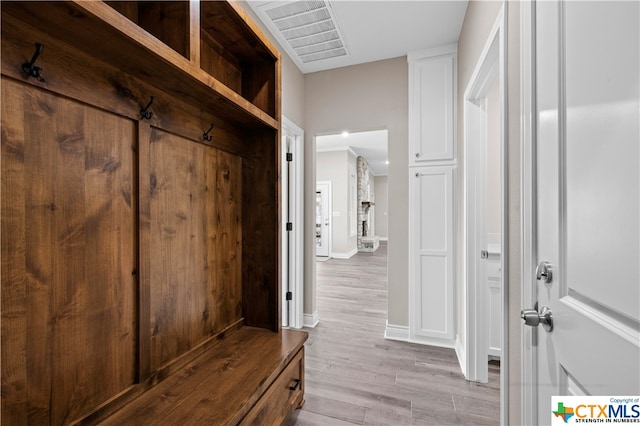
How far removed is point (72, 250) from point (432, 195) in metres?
2.55

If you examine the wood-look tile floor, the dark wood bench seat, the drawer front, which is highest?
the dark wood bench seat

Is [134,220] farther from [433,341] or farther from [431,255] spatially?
[433,341]

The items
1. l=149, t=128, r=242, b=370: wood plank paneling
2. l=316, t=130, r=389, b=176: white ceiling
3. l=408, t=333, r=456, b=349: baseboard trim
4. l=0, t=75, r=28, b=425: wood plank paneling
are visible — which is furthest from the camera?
l=316, t=130, r=389, b=176: white ceiling

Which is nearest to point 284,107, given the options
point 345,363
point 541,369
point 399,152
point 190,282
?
point 399,152

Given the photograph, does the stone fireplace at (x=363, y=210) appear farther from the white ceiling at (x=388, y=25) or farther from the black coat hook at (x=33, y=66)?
the black coat hook at (x=33, y=66)

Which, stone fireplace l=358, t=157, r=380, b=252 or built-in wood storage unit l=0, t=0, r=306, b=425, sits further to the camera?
stone fireplace l=358, t=157, r=380, b=252

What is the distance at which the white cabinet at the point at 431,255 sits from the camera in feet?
8.41

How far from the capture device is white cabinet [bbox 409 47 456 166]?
101 inches

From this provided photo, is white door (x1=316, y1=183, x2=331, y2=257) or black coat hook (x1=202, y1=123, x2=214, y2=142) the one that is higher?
black coat hook (x1=202, y1=123, x2=214, y2=142)

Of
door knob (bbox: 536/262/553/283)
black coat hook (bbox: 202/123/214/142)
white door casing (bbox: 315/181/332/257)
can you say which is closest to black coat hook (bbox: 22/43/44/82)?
black coat hook (bbox: 202/123/214/142)

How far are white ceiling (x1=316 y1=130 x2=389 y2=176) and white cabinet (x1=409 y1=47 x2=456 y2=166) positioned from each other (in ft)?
9.15

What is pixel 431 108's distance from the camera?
2.62m

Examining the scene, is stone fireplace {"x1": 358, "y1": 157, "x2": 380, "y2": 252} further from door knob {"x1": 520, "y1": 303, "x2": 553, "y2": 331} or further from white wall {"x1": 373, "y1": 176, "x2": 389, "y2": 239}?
door knob {"x1": 520, "y1": 303, "x2": 553, "y2": 331}

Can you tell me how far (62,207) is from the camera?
2.80ft
